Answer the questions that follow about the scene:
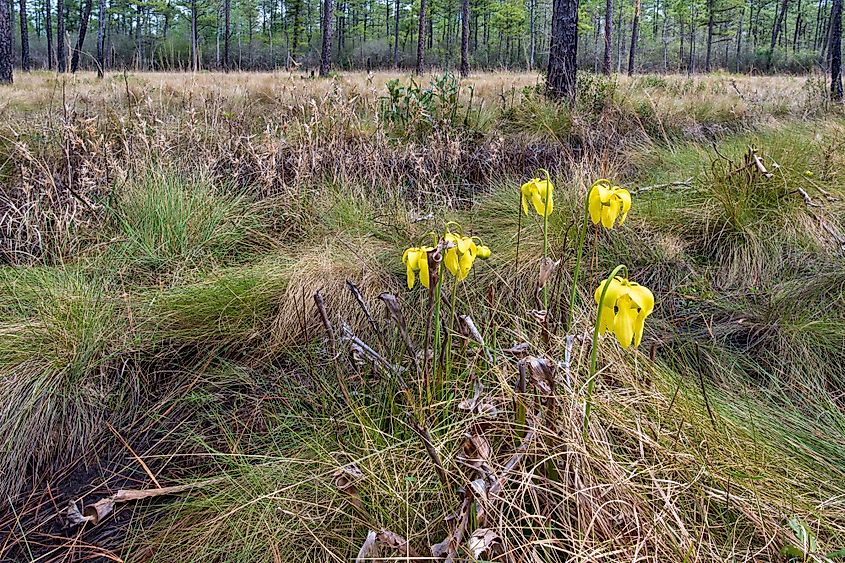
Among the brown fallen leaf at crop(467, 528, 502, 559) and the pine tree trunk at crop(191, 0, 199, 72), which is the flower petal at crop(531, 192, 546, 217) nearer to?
the brown fallen leaf at crop(467, 528, 502, 559)

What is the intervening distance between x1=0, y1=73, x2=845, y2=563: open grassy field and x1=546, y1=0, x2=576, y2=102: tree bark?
2179mm

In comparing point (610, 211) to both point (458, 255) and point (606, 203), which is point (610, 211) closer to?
point (606, 203)

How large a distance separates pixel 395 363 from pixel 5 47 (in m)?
11.8

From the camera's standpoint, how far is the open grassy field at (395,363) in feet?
4.13

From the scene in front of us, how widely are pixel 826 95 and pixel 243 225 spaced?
763 centimetres

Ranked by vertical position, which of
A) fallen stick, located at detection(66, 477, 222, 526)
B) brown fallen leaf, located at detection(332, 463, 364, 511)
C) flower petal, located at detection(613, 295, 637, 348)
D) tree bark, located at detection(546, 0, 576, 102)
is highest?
tree bark, located at detection(546, 0, 576, 102)

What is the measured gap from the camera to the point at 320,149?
386 centimetres

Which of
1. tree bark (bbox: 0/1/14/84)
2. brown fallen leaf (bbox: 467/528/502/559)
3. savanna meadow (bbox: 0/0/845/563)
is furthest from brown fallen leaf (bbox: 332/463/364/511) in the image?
tree bark (bbox: 0/1/14/84)

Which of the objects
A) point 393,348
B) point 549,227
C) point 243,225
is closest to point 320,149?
point 243,225

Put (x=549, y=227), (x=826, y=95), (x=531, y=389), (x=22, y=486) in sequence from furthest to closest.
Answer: (x=826, y=95) < (x=549, y=227) < (x=22, y=486) < (x=531, y=389)

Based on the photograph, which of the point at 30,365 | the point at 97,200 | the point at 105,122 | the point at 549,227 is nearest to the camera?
the point at 30,365

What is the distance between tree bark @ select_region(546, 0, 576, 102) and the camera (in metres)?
6.03

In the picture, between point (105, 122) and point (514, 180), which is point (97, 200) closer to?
point (105, 122)

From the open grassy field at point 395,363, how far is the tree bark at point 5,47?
304 inches
